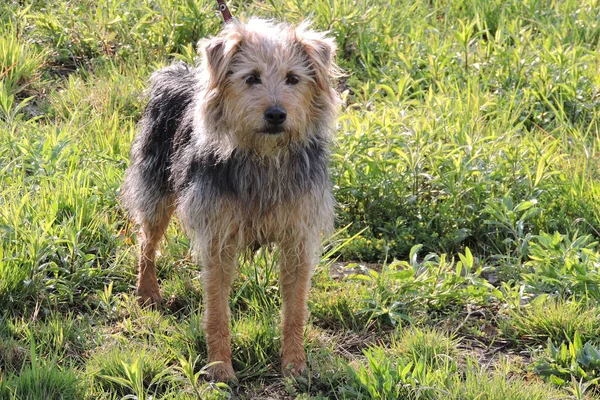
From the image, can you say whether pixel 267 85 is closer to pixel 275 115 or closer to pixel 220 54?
pixel 275 115

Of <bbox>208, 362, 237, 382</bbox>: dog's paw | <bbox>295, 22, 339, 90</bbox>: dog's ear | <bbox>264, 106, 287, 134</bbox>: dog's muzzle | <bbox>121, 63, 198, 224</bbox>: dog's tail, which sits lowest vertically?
Result: <bbox>208, 362, 237, 382</bbox>: dog's paw

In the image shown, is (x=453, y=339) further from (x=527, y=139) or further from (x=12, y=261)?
(x=12, y=261)

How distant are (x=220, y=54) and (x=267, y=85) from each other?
0.26m

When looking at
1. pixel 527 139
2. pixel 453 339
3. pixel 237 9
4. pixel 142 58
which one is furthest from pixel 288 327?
pixel 237 9

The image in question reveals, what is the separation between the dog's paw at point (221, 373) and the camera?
14.0 feet

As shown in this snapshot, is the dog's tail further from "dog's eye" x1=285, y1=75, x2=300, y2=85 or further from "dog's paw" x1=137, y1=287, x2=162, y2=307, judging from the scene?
"dog's eye" x1=285, y1=75, x2=300, y2=85

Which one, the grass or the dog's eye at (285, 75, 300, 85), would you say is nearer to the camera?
the dog's eye at (285, 75, 300, 85)

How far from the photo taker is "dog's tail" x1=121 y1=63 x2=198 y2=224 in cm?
471

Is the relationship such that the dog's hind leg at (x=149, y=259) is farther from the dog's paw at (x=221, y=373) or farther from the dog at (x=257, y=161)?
the dog's paw at (x=221, y=373)

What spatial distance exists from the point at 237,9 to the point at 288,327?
3.81 m

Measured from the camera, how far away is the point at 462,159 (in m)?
5.45

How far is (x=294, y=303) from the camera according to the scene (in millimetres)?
4391

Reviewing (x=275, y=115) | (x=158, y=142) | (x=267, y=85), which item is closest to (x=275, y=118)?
(x=275, y=115)

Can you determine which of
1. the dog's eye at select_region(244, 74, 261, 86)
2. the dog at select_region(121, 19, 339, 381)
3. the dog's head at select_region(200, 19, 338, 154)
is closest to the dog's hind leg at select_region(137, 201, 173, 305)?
the dog at select_region(121, 19, 339, 381)
